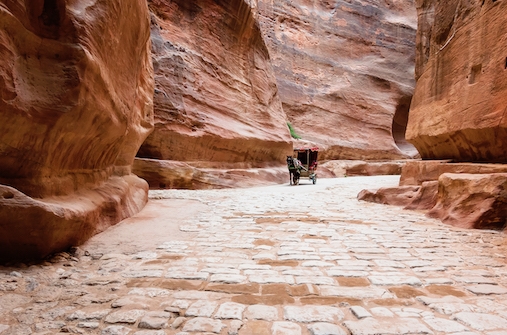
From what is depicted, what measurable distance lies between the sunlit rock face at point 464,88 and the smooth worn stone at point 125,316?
19.1 ft

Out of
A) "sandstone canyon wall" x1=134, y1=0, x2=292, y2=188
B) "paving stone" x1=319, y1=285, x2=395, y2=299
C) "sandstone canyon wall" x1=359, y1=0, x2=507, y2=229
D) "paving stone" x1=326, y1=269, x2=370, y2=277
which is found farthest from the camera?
"sandstone canyon wall" x1=134, y1=0, x2=292, y2=188

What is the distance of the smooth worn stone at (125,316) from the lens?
1.85 metres

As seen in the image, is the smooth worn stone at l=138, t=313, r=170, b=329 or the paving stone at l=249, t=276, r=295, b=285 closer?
the smooth worn stone at l=138, t=313, r=170, b=329

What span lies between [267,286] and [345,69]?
27209 millimetres

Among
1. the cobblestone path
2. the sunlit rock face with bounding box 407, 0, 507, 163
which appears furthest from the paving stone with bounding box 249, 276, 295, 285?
the sunlit rock face with bounding box 407, 0, 507, 163

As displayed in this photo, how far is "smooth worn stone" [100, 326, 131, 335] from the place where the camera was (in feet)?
5.64

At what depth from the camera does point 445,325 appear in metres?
1.81

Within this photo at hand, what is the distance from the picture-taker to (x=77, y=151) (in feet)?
13.2

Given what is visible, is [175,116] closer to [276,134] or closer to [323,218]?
[276,134]

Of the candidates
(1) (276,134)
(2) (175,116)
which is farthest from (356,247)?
(1) (276,134)

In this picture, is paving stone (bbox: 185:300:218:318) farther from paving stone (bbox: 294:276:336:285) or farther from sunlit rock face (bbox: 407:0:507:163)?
sunlit rock face (bbox: 407:0:507:163)

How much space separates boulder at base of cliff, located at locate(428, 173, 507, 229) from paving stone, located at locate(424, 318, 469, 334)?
3.33 meters

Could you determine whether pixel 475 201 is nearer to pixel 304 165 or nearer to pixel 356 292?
pixel 356 292

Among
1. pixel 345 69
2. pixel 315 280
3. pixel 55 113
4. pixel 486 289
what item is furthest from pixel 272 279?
pixel 345 69
